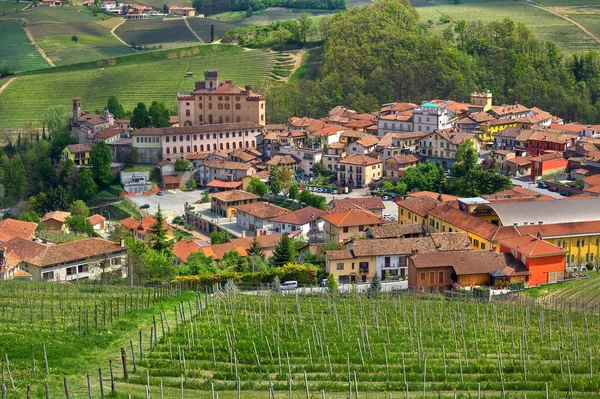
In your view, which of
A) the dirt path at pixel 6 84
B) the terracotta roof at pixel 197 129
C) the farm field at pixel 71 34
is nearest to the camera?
the terracotta roof at pixel 197 129

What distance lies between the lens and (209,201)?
57.5 meters

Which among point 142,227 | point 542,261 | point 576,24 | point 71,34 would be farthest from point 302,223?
point 71,34

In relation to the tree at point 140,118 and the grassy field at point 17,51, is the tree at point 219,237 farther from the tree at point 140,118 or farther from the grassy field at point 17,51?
the grassy field at point 17,51

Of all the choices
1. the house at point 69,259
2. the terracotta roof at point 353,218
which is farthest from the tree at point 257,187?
the house at point 69,259

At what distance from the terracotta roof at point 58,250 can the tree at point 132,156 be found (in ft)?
72.3

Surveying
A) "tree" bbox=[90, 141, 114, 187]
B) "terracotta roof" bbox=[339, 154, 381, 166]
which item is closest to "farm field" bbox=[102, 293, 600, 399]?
"terracotta roof" bbox=[339, 154, 381, 166]

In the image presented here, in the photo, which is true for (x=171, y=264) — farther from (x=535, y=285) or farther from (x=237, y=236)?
(x=535, y=285)

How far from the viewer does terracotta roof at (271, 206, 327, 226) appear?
48562 millimetres

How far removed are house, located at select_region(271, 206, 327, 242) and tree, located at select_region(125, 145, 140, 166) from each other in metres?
17.2

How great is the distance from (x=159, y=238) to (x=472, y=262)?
48.1 ft

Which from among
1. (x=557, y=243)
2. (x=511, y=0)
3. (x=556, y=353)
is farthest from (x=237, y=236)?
(x=511, y=0)

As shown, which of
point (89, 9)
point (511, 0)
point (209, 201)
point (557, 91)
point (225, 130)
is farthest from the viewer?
point (89, 9)

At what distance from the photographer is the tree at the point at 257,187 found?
56719 millimetres

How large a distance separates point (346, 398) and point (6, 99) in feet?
215
